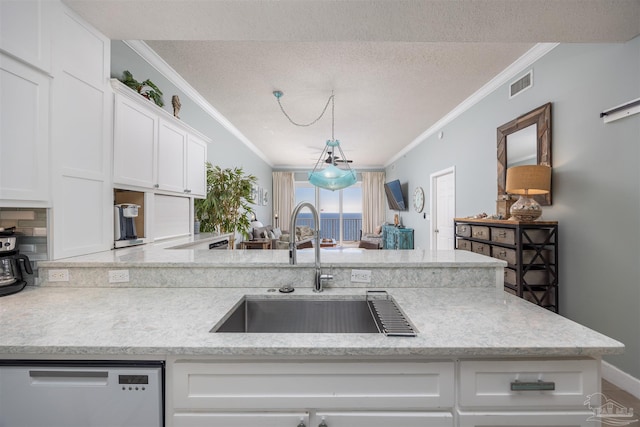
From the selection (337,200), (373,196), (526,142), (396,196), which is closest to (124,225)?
(526,142)

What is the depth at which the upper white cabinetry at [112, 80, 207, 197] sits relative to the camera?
1.83 m

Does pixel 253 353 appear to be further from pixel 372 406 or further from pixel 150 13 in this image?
pixel 150 13

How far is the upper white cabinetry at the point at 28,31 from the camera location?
47.5 inches

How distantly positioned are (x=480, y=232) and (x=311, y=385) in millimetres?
2385

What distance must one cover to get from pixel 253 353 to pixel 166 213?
2.10m

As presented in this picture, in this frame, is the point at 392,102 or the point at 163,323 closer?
the point at 163,323

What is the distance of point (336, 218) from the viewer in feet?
29.3

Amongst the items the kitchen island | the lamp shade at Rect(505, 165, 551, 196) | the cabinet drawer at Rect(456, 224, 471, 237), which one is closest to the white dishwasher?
the kitchen island

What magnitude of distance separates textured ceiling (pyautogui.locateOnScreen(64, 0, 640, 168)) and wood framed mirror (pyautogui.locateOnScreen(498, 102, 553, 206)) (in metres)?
0.61

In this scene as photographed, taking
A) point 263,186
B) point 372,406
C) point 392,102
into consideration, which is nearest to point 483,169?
point 392,102

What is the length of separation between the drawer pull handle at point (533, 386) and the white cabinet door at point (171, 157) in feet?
8.19

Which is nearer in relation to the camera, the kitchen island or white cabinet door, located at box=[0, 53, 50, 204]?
the kitchen island

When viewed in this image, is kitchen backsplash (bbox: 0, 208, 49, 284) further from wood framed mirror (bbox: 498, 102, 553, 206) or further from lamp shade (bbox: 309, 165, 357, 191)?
wood framed mirror (bbox: 498, 102, 553, 206)

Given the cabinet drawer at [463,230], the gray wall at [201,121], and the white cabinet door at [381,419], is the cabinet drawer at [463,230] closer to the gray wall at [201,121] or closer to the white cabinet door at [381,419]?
the white cabinet door at [381,419]
